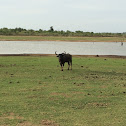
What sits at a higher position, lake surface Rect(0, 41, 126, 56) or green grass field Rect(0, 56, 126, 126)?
lake surface Rect(0, 41, 126, 56)

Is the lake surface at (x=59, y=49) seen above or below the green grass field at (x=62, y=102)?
above

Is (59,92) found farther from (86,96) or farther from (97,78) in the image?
(97,78)

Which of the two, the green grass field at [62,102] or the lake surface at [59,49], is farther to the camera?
the lake surface at [59,49]

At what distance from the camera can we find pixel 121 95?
38.3 ft

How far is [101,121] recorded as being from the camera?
805cm

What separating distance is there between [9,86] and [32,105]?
3.94m

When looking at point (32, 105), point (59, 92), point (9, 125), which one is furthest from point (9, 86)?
point (9, 125)

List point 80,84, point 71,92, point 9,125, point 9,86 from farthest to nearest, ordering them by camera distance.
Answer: point 80,84
point 9,86
point 71,92
point 9,125

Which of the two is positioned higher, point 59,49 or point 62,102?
point 59,49

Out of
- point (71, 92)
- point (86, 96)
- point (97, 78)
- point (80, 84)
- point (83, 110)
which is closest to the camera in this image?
point (83, 110)

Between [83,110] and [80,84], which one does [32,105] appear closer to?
[83,110]

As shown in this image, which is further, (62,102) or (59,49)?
(59,49)

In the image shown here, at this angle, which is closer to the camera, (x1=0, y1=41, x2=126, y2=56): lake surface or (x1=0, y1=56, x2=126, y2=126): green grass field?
(x1=0, y1=56, x2=126, y2=126): green grass field

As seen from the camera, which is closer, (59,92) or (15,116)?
(15,116)
